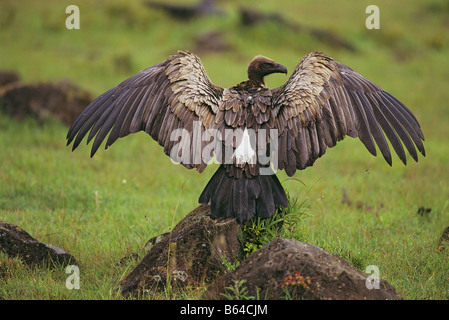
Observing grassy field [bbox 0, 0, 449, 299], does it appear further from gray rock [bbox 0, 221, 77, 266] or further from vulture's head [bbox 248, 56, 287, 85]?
vulture's head [bbox 248, 56, 287, 85]

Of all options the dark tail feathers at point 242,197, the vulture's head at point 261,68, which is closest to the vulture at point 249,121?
the dark tail feathers at point 242,197

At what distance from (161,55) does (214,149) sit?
38.1ft

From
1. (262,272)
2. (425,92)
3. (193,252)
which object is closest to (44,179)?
(193,252)

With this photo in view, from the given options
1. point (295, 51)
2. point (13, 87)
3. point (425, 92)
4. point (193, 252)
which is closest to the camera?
point (193, 252)

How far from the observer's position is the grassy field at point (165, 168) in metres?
5.55

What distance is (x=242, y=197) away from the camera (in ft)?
15.5

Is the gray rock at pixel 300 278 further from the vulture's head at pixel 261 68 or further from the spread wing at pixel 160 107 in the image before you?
the vulture's head at pixel 261 68

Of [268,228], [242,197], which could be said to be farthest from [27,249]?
[268,228]

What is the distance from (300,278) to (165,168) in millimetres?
5582

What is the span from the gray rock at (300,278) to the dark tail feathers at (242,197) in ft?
1.67

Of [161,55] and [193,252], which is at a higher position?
[161,55]

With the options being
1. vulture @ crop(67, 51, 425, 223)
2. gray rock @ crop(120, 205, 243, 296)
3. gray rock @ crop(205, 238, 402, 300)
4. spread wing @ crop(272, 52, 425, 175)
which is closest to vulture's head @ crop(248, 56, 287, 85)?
vulture @ crop(67, 51, 425, 223)

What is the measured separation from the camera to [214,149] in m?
4.86

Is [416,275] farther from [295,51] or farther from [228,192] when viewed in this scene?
[295,51]
